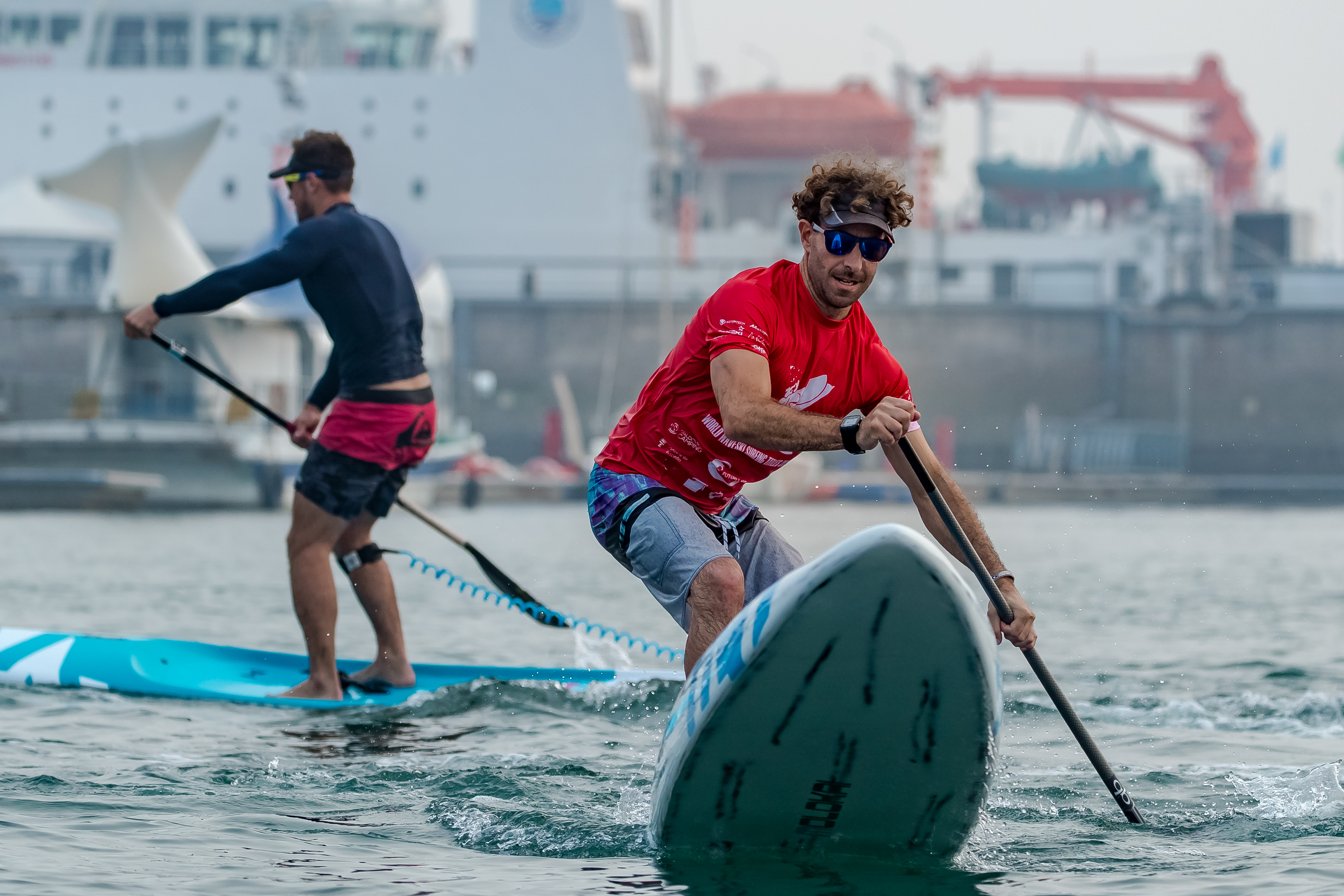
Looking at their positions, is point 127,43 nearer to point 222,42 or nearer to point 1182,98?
point 222,42

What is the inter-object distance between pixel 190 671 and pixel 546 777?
2.47 meters

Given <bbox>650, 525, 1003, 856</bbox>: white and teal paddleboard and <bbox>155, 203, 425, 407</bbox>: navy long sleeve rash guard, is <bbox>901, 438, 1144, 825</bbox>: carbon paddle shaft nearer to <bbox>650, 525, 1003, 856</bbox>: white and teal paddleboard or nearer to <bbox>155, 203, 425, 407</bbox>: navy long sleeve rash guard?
<bbox>650, 525, 1003, 856</bbox>: white and teal paddleboard

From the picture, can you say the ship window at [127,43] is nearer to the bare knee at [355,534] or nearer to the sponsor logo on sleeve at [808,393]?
the bare knee at [355,534]

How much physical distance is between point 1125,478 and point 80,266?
28.6 metres

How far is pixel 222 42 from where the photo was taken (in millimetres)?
44438

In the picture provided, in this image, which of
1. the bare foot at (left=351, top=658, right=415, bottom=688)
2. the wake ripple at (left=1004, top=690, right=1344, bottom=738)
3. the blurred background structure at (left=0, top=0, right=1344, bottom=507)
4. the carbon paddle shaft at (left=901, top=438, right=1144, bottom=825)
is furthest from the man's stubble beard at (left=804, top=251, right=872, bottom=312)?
the blurred background structure at (left=0, top=0, right=1344, bottom=507)

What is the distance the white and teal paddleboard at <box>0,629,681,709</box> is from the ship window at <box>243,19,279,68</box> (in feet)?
132

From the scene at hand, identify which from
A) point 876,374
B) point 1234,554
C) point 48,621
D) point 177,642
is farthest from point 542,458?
point 876,374

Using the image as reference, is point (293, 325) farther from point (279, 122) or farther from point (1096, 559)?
point (279, 122)

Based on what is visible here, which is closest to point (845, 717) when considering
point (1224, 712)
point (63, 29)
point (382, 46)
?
point (1224, 712)

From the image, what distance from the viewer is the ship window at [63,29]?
146 feet

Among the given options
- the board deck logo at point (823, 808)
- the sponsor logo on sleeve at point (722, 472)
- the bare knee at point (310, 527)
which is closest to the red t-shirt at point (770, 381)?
the sponsor logo on sleeve at point (722, 472)

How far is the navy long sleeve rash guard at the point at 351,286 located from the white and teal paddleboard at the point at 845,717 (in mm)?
2517

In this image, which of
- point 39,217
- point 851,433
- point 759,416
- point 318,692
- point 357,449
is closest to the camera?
point 851,433
